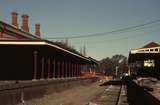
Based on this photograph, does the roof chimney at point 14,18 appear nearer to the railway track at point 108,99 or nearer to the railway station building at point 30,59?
the railway station building at point 30,59

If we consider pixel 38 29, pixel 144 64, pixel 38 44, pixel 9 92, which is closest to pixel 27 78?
pixel 38 44

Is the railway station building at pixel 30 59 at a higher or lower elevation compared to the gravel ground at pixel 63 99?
higher

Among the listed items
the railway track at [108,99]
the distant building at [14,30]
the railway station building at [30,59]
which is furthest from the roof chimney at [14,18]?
the railway track at [108,99]

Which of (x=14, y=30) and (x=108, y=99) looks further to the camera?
(x=14, y=30)

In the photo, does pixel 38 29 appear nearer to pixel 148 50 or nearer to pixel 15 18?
pixel 15 18

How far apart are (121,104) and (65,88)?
1178 cm

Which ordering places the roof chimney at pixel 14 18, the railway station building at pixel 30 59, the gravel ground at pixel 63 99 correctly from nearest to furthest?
the gravel ground at pixel 63 99, the railway station building at pixel 30 59, the roof chimney at pixel 14 18

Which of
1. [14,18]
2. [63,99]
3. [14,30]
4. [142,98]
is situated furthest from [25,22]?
[142,98]

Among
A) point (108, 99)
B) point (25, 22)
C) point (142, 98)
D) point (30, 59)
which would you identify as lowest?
point (108, 99)

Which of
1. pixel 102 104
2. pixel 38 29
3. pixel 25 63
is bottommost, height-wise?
pixel 102 104

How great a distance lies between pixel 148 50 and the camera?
42562mm

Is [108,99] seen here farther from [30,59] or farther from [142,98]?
[30,59]

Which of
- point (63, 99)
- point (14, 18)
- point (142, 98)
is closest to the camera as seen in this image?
point (142, 98)

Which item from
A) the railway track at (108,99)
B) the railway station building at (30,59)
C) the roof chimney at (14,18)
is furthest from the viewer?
the roof chimney at (14,18)
